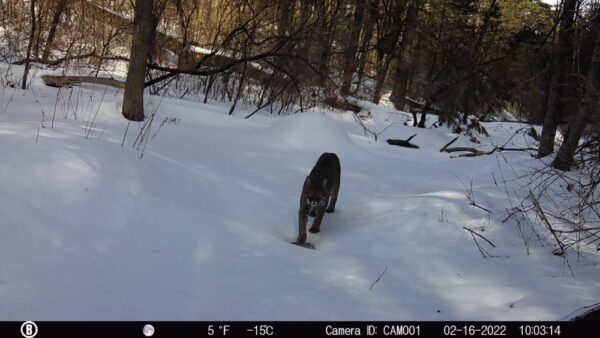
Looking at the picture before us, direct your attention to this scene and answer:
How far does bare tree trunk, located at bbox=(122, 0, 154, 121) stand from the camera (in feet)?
27.6

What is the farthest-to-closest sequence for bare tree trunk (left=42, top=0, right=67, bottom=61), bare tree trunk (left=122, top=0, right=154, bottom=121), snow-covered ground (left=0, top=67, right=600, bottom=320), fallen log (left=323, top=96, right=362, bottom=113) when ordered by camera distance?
fallen log (left=323, top=96, right=362, bottom=113)
bare tree trunk (left=42, top=0, right=67, bottom=61)
bare tree trunk (left=122, top=0, right=154, bottom=121)
snow-covered ground (left=0, top=67, right=600, bottom=320)

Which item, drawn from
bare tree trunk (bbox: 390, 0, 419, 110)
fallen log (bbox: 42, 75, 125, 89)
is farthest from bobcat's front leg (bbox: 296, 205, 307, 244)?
bare tree trunk (bbox: 390, 0, 419, 110)

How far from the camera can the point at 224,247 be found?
4445mm

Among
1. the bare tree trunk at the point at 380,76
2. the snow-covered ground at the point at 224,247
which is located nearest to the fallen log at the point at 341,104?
the bare tree trunk at the point at 380,76

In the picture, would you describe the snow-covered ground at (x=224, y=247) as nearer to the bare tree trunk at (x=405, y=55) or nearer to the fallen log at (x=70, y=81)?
the fallen log at (x=70, y=81)

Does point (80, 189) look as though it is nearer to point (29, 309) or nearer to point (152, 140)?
point (29, 309)

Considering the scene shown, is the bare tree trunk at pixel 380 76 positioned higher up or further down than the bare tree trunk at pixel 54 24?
higher up

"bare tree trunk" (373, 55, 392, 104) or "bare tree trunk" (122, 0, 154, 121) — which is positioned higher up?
"bare tree trunk" (373, 55, 392, 104)

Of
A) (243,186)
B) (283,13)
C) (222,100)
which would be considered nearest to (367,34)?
(283,13)
